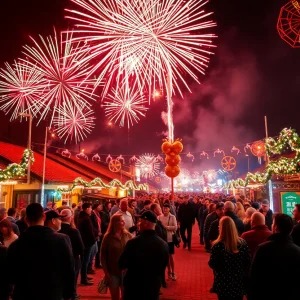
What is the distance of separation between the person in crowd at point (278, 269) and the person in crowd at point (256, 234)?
1558 mm

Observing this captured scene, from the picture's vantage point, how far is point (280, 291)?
11.9 feet

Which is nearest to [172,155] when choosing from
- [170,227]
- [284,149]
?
[284,149]

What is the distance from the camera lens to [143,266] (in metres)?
3.86

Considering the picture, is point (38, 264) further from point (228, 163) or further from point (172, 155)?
point (228, 163)

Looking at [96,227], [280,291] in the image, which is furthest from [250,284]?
[96,227]

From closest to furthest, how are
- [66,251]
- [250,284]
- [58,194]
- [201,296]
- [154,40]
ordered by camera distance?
[66,251], [250,284], [201,296], [154,40], [58,194]

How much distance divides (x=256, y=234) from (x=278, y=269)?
1.77 meters

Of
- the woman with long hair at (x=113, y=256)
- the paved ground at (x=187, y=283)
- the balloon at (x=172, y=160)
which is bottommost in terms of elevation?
the paved ground at (x=187, y=283)

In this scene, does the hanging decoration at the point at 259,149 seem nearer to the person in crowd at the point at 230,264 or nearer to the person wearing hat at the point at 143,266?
the person in crowd at the point at 230,264

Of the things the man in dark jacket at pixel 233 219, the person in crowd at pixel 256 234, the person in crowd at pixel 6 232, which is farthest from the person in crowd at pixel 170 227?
the person in crowd at pixel 6 232

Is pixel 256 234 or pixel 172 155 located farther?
pixel 172 155

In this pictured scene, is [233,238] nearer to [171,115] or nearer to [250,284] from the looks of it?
[250,284]

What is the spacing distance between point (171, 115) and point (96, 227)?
7799 mm

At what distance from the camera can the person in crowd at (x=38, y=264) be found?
340 cm
